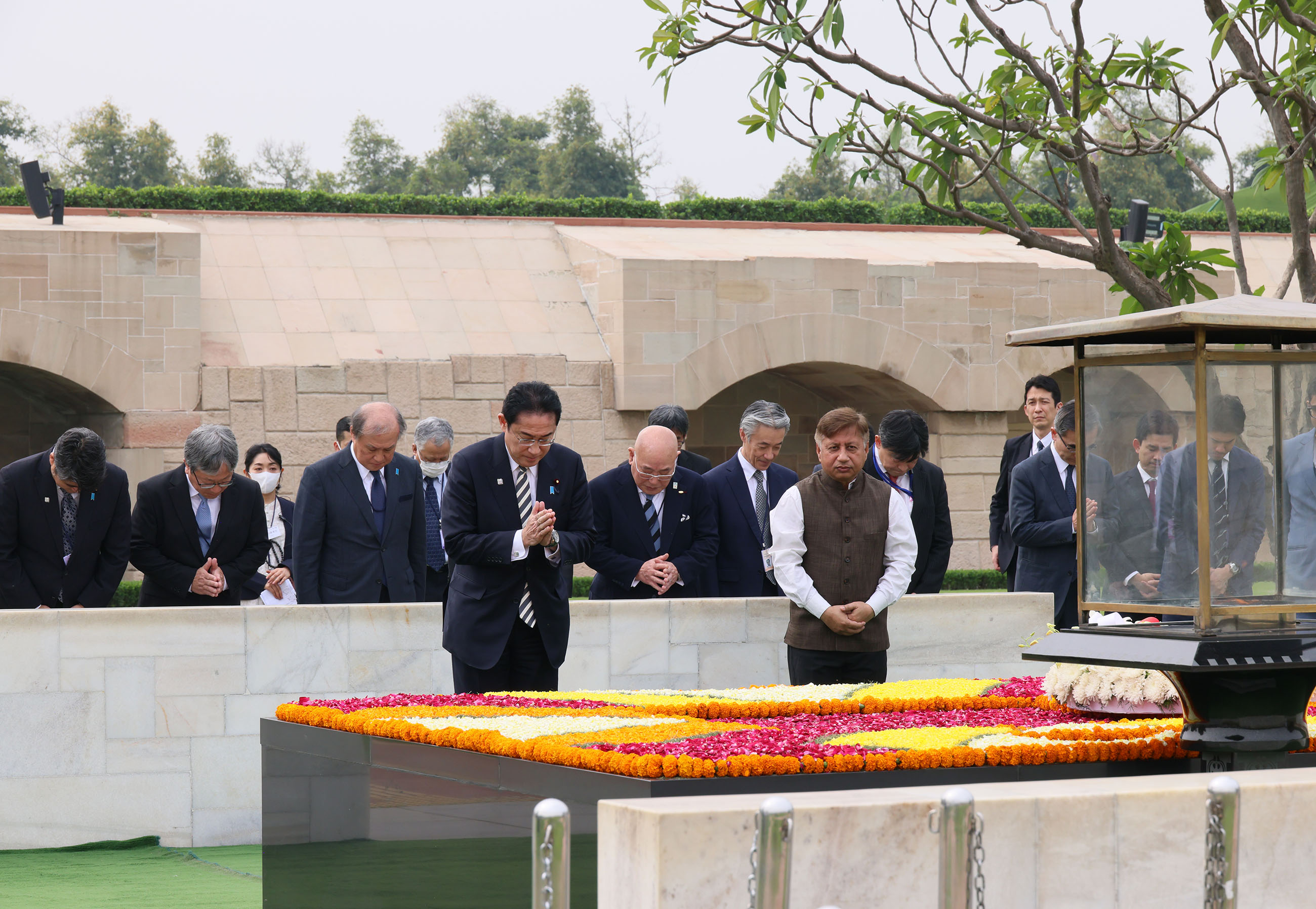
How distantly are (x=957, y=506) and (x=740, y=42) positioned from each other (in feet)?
39.0

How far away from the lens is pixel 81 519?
7410 mm

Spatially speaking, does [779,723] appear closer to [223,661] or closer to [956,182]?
[956,182]

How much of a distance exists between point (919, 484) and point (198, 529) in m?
3.70

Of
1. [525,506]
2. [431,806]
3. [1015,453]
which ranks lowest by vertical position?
[431,806]

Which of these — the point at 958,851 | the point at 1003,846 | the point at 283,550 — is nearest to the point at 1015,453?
the point at 283,550

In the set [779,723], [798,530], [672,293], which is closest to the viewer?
[779,723]

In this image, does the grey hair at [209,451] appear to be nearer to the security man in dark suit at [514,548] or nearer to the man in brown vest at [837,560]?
the security man in dark suit at [514,548]

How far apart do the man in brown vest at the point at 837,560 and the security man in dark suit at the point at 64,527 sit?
3.38 meters

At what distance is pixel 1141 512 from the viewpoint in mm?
4281

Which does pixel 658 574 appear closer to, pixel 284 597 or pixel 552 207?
pixel 284 597

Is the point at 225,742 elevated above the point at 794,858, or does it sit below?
below

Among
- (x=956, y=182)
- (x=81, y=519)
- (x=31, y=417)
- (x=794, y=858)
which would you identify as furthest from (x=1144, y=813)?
(x=31, y=417)

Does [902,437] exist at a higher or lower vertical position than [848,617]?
higher

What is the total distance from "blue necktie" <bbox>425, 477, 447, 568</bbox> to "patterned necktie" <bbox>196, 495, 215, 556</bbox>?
138cm
